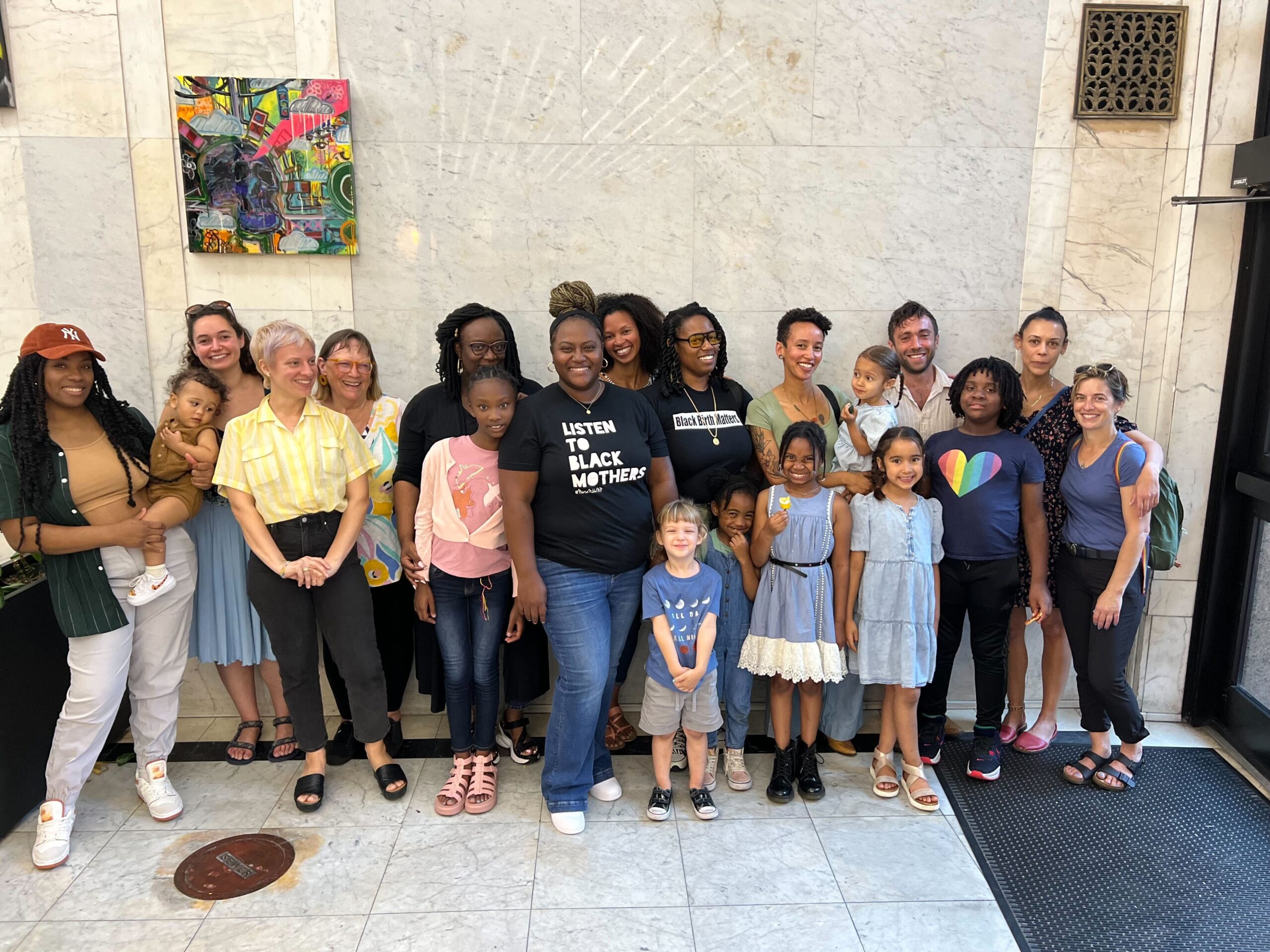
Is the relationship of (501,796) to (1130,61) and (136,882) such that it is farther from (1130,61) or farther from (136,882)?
(1130,61)

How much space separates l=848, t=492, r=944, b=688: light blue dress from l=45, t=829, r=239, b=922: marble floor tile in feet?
7.89

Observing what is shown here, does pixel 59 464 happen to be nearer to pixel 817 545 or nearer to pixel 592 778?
pixel 592 778

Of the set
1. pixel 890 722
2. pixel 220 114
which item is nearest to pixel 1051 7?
pixel 890 722

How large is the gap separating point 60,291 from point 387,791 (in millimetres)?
2517

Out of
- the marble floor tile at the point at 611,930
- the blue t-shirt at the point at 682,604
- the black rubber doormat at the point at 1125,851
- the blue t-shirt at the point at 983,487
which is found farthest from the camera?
the blue t-shirt at the point at 983,487

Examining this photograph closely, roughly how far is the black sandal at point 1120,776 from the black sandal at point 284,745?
10.6 ft

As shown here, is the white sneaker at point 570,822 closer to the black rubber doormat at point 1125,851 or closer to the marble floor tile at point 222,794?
the marble floor tile at point 222,794

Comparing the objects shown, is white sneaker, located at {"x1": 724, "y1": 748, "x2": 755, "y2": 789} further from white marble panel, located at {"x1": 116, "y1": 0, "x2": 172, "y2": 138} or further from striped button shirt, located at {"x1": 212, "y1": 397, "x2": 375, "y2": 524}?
white marble panel, located at {"x1": 116, "y1": 0, "x2": 172, "y2": 138}

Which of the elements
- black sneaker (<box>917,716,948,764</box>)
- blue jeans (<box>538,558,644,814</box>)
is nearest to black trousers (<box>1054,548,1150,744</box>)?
black sneaker (<box>917,716,948,764</box>)

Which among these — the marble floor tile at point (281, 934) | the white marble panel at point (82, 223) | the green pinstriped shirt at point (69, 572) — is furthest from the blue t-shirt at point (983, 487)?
the white marble panel at point (82, 223)

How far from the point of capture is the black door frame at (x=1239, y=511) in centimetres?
344

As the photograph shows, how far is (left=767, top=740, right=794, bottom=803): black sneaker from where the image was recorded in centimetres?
313

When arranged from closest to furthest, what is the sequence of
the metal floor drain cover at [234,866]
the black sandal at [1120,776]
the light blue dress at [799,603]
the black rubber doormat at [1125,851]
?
the black rubber doormat at [1125,851]
the metal floor drain cover at [234,866]
the light blue dress at [799,603]
the black sandal at [1120,776]

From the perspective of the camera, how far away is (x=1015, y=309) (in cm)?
365
